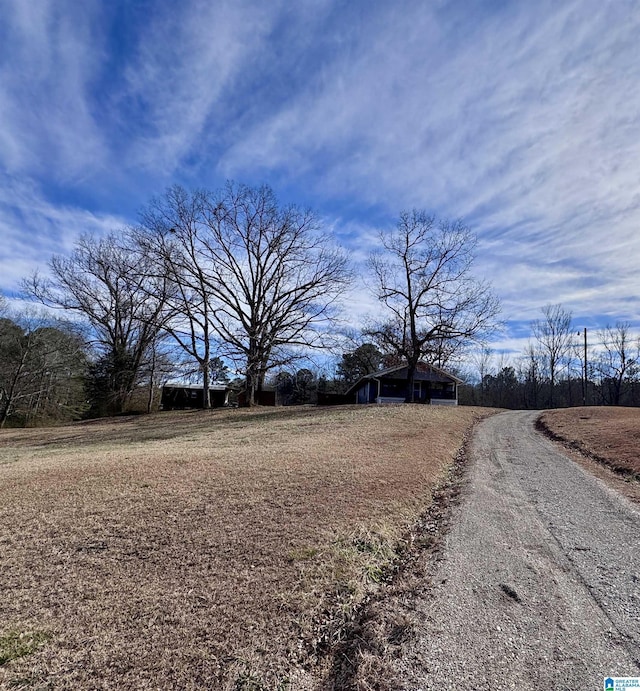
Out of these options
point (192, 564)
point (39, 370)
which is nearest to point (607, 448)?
point (192, 564)

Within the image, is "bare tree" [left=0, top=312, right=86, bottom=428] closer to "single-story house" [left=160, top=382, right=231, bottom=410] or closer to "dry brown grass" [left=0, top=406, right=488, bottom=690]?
"single-story house" [left=160, top=382, right=231, bottom=410]

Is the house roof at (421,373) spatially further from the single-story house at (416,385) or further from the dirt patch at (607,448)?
the dirt patch at (607,448)

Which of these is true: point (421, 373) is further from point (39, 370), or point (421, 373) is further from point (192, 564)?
point (192, 564)

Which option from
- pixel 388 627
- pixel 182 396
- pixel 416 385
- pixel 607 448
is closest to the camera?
pixel 388 627

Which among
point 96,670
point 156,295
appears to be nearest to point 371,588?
point 96,670

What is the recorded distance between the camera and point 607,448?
10.7 metres

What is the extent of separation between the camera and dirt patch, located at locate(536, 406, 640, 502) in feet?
26.0

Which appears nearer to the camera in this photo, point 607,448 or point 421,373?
point 607,448

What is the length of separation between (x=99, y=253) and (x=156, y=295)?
692cm

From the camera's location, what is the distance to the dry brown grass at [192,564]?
2490 millimetres

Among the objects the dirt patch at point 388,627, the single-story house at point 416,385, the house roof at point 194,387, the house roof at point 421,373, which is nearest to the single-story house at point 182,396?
the house roof at point 194,387

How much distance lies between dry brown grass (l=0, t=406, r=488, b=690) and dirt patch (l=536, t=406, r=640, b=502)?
368cm

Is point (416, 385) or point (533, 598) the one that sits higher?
point (416, 385)

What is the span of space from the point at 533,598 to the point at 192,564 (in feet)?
9.97
